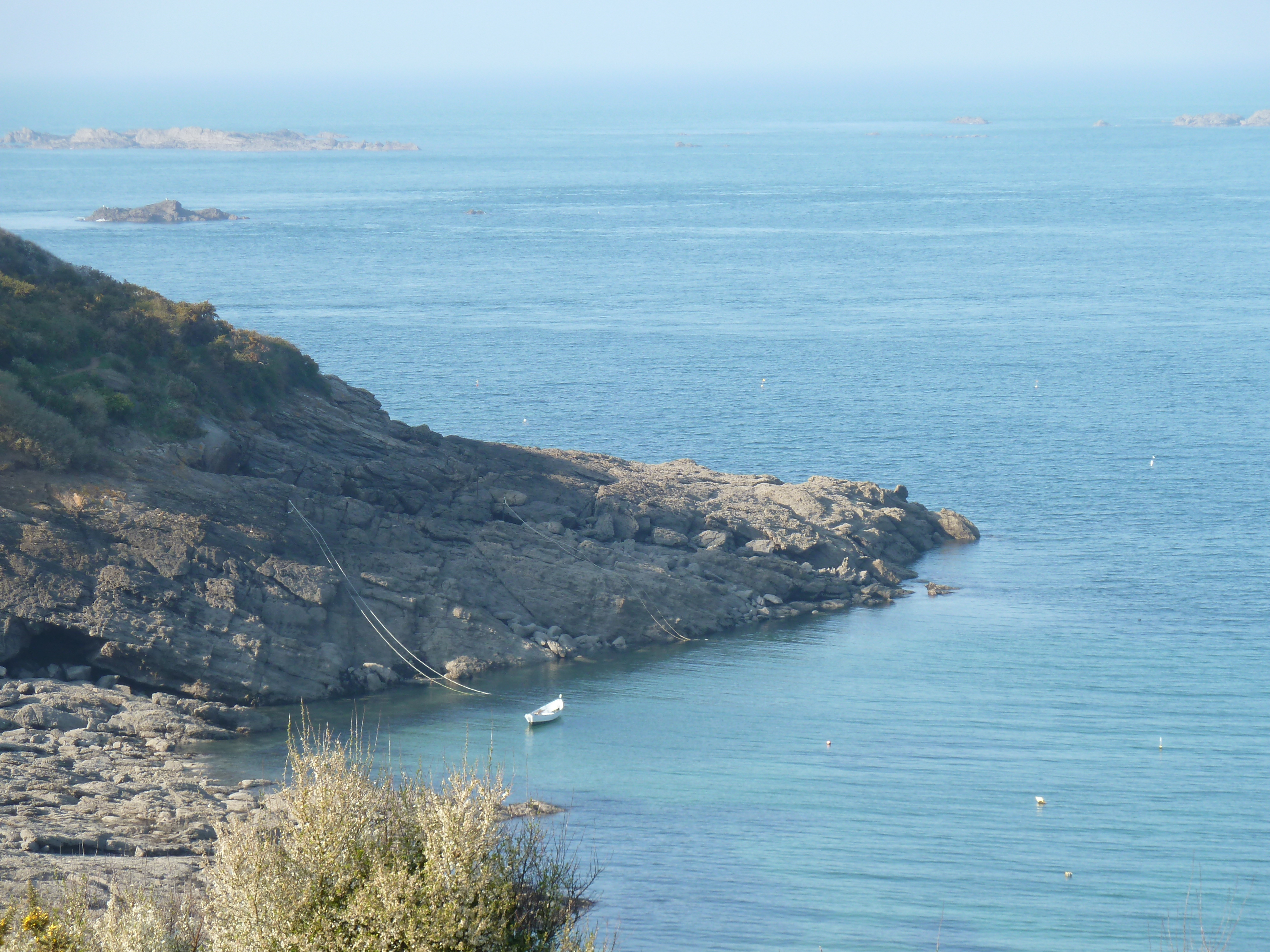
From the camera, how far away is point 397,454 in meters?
51.2

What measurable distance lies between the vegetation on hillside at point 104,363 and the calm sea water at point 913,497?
1267 cm

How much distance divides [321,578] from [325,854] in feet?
94.7

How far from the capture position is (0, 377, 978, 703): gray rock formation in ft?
131

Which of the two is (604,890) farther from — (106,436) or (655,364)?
(655,364)

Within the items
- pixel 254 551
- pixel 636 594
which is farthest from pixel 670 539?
pixel 254 551

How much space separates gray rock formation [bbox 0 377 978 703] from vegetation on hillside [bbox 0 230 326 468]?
102 cm

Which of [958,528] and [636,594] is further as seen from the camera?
[958,528]

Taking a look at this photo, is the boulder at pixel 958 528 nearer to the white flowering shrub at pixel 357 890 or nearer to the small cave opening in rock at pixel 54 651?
the small cave opening in rock at pixel 54 651

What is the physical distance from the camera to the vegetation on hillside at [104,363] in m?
42.7

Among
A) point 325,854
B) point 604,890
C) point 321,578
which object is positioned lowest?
point 604,890

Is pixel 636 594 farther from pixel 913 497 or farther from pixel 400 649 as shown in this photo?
Answer: pixel 913 497

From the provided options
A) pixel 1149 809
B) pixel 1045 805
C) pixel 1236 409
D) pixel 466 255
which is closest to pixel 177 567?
pixel 1045 805

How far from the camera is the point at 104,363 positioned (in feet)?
155

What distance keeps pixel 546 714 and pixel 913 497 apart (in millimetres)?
30475
